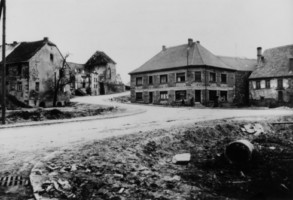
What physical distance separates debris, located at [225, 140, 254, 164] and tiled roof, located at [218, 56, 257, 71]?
39.0 m

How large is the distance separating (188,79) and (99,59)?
39.3 m

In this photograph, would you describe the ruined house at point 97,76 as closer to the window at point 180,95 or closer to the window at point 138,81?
the window at point 138,81

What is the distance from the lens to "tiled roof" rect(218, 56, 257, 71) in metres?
46.7

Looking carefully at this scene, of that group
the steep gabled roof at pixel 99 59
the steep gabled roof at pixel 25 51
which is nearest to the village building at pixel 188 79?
the steep gabled roof at pixel 25 51

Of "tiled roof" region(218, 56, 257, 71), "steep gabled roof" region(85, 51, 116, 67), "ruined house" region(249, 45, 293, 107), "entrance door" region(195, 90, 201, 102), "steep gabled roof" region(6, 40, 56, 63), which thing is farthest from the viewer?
"steep gabled roof" region(85, 51, 116, 67)

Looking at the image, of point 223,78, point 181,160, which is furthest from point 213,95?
point 181,160

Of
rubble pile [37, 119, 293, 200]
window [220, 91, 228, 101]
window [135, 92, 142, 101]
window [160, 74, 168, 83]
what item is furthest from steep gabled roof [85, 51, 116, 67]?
rubble pile [37, 119, 293, 200]

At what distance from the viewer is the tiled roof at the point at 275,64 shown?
133 feet

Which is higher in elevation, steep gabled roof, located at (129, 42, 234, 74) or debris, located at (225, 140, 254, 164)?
steep gabled roof, located at (129, 42, 234, 74)

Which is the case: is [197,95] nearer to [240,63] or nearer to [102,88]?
[240,63]

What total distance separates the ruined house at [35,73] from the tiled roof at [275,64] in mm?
30212

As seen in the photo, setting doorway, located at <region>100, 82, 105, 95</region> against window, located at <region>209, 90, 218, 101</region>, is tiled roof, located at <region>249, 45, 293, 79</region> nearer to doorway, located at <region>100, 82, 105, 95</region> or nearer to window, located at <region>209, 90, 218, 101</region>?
window, located at <region>209, 90, 218, 101</region>

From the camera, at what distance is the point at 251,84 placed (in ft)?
145

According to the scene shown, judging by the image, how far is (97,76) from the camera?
7069cm
